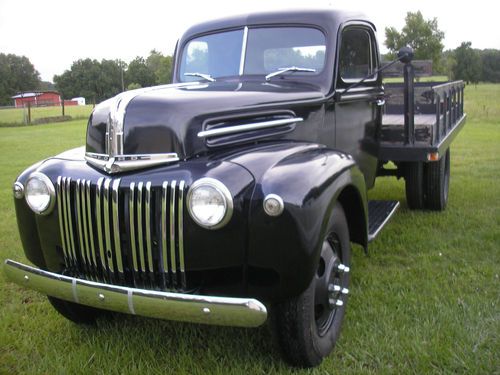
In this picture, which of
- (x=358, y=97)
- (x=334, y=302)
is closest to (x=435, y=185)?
(x=358, y=97)

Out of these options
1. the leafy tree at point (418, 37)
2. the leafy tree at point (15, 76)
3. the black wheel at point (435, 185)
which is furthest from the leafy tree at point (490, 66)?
the black wheel at point (435, 185)

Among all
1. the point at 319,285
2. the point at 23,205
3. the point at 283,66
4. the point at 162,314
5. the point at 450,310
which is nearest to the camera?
the point at 162,314

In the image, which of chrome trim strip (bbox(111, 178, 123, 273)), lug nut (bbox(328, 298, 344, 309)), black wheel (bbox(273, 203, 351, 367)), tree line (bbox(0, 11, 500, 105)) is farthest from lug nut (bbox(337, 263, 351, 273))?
tree line (bbox(0, 11, 500, 105))

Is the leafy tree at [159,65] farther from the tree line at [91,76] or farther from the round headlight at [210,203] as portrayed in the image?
the round headlight at [210,203]

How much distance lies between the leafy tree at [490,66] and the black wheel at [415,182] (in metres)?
65.8

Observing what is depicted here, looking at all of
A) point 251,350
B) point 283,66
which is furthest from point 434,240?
point 251,350

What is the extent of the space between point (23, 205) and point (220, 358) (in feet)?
4.22

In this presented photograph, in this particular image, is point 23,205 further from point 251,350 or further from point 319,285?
point 319,285

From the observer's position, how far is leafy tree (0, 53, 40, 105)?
182 ft

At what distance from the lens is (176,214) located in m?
2.17

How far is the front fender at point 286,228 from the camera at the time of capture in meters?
2.13

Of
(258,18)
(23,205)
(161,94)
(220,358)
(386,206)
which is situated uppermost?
(258,18)

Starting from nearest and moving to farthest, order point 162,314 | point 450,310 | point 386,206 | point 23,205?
1. point 162,314
2. point 23,205
3. point 450,310
4. point 386,206

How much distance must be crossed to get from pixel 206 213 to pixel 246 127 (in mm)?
697
